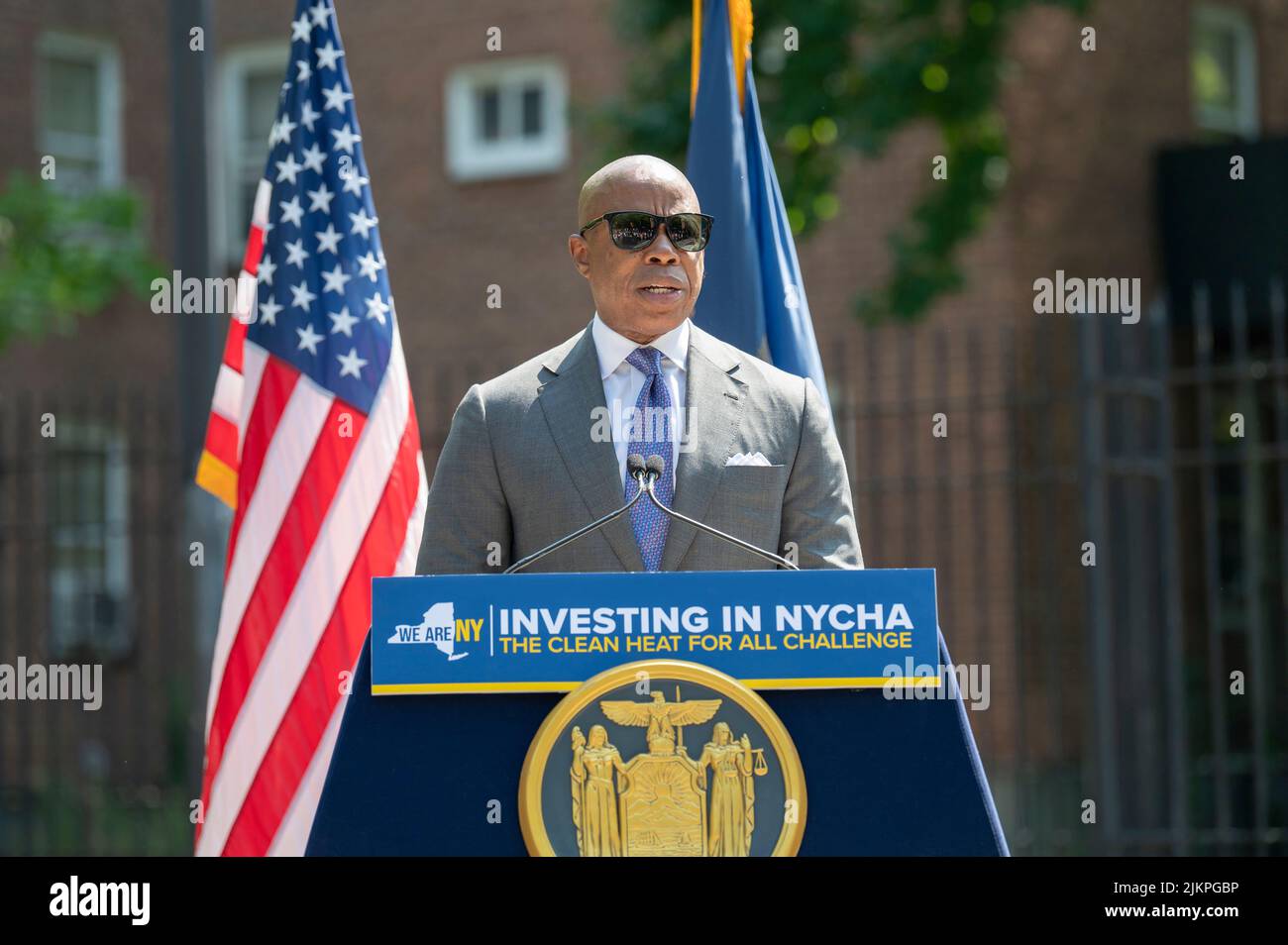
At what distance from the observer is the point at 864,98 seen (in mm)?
9750

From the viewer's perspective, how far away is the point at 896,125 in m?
9.74

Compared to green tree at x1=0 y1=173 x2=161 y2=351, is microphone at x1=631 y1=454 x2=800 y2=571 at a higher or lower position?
lower

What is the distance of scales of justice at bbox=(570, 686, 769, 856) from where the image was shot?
10.1 ft

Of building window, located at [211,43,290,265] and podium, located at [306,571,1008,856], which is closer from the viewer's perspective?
podium, located at [306,571,1008,856]

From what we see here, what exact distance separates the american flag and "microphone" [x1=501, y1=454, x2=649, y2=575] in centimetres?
159

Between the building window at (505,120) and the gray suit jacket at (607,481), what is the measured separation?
1134 centimetres

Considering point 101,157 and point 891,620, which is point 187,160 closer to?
point 891,620

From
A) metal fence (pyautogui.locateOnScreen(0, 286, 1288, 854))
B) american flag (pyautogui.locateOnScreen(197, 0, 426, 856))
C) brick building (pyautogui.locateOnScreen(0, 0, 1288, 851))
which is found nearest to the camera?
american flag (pyautogui.locateOnScreen(197, 0, 426, 856))

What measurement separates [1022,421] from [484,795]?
1005cm

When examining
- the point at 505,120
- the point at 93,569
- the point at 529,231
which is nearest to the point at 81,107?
the point at 505,120

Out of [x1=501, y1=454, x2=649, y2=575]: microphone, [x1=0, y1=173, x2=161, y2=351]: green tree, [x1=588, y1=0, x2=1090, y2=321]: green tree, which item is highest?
[x1=588, y1=0, x2=1090, y2=321]: green tree

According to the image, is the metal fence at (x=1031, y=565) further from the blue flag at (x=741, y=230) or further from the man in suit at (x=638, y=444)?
the man in suit at (x=638, y=444)

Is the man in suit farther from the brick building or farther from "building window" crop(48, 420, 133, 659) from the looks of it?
"building window" crop(48, 420, 133, 659)

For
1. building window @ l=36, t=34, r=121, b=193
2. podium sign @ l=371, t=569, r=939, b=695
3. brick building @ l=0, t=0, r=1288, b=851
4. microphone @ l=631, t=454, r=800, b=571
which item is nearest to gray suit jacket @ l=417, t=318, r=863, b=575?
microphone @ l=631, t=454, r=800, b=571
